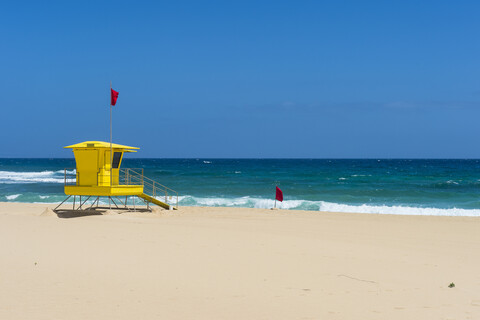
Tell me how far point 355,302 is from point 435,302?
128 cm

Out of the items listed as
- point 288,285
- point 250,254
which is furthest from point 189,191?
point 288,285

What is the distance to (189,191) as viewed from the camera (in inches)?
1769

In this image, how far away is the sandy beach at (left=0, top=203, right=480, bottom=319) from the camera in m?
7.62

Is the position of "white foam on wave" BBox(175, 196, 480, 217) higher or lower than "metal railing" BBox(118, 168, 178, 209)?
lower

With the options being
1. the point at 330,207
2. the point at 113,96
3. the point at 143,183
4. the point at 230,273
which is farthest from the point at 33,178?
the point at 230,273

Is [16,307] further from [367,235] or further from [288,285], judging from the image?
[367,235]

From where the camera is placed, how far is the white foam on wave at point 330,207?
28.9 metres

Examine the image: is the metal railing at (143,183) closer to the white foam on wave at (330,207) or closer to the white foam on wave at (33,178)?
the white foam on wave at (330,207)

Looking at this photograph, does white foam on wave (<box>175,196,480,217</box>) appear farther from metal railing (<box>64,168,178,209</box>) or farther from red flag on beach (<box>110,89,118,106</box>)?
red flag on beach (<box>110,89,118,106</box>)

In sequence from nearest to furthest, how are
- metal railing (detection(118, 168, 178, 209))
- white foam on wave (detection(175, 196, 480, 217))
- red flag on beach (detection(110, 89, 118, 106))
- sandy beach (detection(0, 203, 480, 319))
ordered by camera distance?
sandy beach (detection(0, 203, 480, 319))
red flag on beach (detection(110, 89, 118, 106))
metal railing (detection(118, 168, 178, 209))
white foam on wave (detection(175, 196, 480, 217))

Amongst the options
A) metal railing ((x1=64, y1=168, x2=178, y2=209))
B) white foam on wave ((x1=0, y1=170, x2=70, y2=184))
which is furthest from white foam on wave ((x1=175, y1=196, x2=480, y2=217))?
white foam on wave ((x1=0, y1=170, x2=70, y2=184))

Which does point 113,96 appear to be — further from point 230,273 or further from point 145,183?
point 230,273

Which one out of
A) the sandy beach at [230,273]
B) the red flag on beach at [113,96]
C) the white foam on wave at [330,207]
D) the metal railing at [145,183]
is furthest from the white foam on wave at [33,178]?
the sandy beach at [230,273]

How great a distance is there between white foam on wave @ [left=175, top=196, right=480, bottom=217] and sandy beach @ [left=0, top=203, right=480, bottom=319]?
12.8 meters
